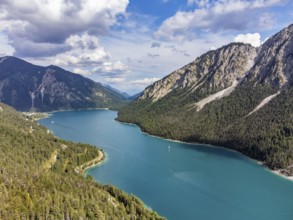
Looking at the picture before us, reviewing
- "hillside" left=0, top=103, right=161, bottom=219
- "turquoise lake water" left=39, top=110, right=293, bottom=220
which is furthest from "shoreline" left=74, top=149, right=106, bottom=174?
"hillside" left=0, top=103, right=161, bottom=219

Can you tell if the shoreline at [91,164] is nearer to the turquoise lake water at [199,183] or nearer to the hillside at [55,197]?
the turquoise lake water at [199,183]

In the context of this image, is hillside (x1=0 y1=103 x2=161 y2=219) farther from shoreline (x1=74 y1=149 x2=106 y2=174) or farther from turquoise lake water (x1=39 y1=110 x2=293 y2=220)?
turquoise lake water (x1=39 y1=110 x2=293 y2=220)

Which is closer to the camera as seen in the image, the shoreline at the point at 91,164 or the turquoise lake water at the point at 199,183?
the turquoise lake water at the point at 199,183

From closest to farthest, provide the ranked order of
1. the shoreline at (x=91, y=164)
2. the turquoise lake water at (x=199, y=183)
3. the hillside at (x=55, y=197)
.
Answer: the hillside at (x=55, y=197), the turquoise lake water at (x=199, y=183), the shoreline at (x=91, y=164)

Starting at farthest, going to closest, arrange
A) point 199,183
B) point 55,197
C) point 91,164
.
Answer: point 91,164 → point 199,183 → point 55,197

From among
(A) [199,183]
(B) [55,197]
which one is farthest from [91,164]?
(B) [55,197]

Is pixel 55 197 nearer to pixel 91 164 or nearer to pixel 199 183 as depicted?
pixel 199 183

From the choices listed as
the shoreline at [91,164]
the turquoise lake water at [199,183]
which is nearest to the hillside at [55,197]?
the shoreline at [91,164]

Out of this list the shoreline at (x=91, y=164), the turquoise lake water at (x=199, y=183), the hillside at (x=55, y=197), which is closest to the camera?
the hillside at (x=55, y=197)
